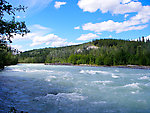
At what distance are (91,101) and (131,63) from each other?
293ft

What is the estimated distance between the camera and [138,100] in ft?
44.9

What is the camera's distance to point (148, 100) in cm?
1372

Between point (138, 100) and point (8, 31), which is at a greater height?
point (8, 31)

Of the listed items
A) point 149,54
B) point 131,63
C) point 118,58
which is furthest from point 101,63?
point 149,54

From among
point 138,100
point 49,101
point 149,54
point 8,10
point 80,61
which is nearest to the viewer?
point 8,10

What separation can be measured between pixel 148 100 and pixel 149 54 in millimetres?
91189

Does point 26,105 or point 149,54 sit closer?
point 26,105

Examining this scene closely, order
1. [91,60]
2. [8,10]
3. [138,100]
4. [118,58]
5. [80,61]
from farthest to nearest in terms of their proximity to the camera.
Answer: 1. [80,61]
2. [91,60]
3. [118,58]
4. [138,100]
5. [8,10]

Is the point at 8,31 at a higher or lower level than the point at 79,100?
higher

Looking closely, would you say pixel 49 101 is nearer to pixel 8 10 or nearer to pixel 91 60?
pixel 8 10

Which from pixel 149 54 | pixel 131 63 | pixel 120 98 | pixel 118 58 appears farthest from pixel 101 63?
pixel 120 98

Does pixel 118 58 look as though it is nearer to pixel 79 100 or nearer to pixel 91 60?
pixel 91 60

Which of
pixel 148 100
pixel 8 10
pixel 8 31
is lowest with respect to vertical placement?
pixel 148 100

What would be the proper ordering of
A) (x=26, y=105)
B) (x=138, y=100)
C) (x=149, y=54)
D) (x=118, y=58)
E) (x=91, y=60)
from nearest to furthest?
(x=26, y=105)
(x=138, y=100)
(x=149, y=54)
(x=118, y=58)
(x=91, y=60)
